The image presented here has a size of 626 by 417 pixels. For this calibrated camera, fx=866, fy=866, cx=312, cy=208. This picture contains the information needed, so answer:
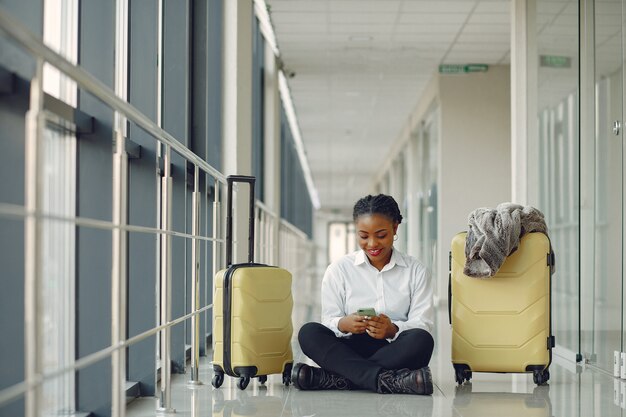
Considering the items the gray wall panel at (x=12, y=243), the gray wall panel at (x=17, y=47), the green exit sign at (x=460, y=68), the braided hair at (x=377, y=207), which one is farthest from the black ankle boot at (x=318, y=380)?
the green exit sign at (x=460, y=68)

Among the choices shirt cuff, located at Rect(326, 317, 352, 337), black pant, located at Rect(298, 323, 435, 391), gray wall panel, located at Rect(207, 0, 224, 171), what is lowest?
black pant, located at Rect(298, 323, 435, 391)

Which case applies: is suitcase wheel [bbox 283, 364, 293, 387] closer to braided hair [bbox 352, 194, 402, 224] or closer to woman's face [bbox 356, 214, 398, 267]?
woman's face [bbox 356, 214, 398, 267]

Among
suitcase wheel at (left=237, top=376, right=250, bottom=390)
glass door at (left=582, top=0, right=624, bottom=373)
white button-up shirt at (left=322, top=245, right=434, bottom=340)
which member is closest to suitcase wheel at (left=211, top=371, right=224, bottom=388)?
suitcase wheel at (left=237, top=376, right=250, bottom=390)

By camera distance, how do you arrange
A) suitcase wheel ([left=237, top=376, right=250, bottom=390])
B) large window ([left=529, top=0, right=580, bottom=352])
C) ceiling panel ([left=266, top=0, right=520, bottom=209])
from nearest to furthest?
1. suitcase wheel ([left=237, top=376, right=250, bottom=390])
2. large window ([left=529, top=0, right=580, bottom=352])
3. ceiling panel ([left=266, top=0, right=520, bottom=209])

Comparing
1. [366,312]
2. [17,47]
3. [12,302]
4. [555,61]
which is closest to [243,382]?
[366,312]

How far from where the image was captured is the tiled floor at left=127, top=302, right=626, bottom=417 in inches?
119

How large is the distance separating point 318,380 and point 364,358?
0.21 m

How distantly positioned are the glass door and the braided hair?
1.25m

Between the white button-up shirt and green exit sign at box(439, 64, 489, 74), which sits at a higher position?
green exit sign at box(439, 64, 489, 74)

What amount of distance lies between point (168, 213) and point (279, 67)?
7.08 metres

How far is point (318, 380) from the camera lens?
3.48 meters

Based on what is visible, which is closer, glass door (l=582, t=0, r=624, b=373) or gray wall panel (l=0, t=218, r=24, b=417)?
gray wall panel (l=0, t=218, r=24, b=417)

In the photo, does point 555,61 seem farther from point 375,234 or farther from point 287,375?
point 287,375

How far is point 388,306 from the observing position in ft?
11.9
